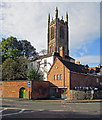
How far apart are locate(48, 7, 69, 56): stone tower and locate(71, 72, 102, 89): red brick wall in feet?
137

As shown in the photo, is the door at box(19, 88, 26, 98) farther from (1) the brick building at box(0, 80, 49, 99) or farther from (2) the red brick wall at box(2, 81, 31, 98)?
(2) the red brick wall at box(2, 81, 31, 98)

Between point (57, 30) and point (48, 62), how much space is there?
42710 mm

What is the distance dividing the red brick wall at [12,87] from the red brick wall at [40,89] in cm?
146

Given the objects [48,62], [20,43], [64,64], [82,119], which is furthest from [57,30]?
[82,119]

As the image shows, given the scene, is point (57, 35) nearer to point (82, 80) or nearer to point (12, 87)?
point (82, 80)

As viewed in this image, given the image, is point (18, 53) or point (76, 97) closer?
point (76, 97)

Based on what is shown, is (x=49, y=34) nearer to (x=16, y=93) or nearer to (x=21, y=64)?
(x=21, y=64)

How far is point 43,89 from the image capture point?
33594 millimetres

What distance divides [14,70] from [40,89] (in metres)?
11.4

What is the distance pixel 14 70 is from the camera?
40875mm

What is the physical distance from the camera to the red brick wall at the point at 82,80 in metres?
33.3

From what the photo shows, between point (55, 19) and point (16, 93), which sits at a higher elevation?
point (55, 19)

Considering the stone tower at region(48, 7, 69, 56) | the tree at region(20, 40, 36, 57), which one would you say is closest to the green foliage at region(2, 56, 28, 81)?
the tree at region(20, 40, 36, 57)

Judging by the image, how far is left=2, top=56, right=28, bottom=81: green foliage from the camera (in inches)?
1567
